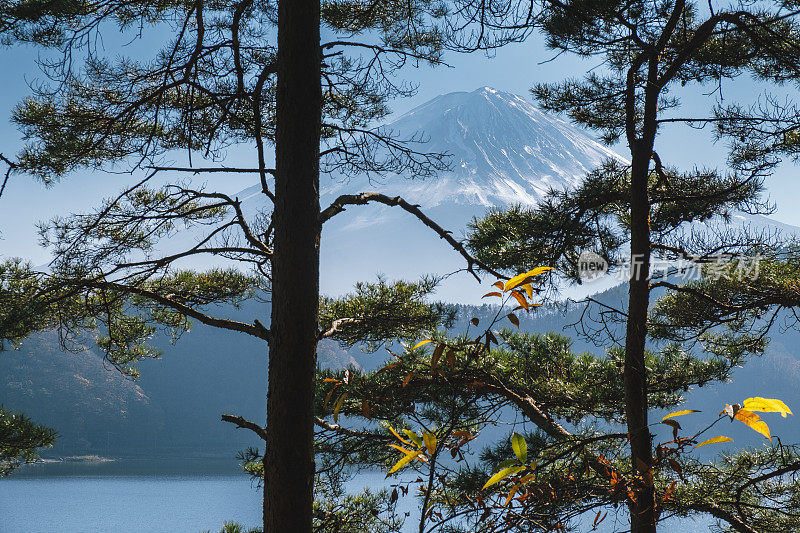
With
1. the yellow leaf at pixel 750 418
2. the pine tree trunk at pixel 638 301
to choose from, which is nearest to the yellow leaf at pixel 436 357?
the yellow leaf at pixel 750 418

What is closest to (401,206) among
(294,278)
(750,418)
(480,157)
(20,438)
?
(294,278)

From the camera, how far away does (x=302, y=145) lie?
210 cm

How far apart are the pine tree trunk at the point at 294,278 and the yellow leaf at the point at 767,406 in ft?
5.39

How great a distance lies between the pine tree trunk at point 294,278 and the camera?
194cm

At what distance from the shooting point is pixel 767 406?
48 cm

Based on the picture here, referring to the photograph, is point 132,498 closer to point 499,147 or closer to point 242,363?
point 242,363

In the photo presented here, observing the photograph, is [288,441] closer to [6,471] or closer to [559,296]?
[559,296]

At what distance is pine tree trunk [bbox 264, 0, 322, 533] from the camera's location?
1.94 metres

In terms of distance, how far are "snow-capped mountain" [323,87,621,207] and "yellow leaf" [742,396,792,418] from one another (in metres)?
39.2

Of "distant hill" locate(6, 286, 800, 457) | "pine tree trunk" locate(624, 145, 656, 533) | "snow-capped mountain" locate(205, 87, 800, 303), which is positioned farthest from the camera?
"distant hill" locate(6, 286, 800, 457)

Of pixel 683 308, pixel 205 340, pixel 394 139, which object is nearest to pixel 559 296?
pixel 683 308

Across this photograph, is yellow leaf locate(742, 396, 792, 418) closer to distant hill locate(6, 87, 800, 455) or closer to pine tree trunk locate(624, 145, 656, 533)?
pine tree trunk locate(624, 145, 656, 533)

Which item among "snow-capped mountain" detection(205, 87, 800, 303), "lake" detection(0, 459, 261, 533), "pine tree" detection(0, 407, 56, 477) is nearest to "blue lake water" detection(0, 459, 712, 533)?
"lake" detection(0, 459, 261, 533)

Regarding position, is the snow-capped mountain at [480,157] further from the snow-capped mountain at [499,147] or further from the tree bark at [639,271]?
the tree bark at [639,271]
